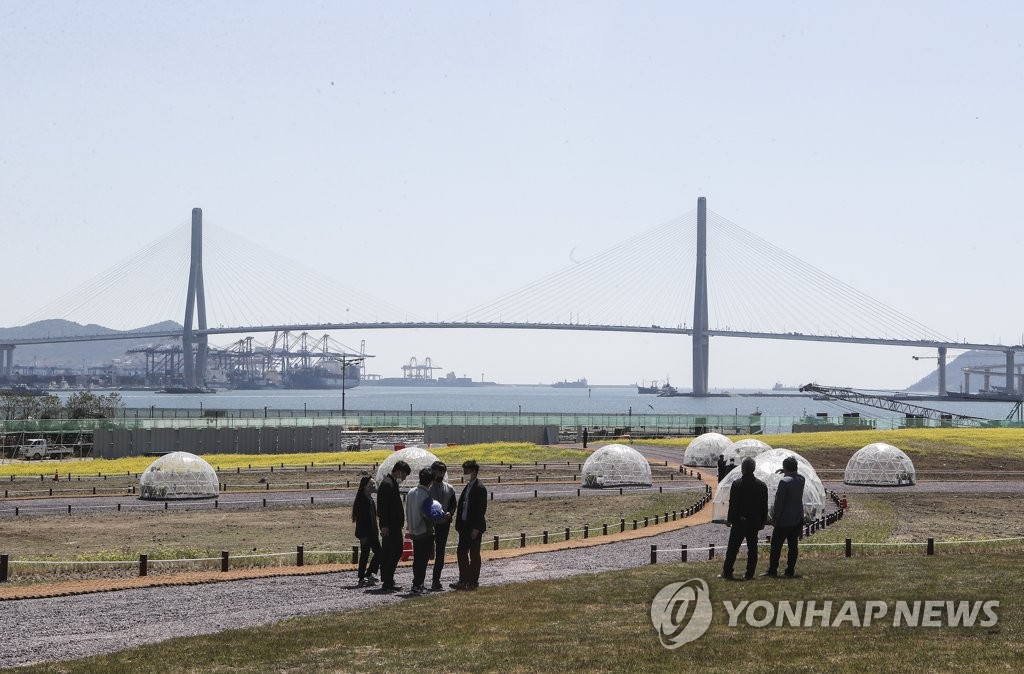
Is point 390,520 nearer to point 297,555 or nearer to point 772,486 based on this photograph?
point 297,555

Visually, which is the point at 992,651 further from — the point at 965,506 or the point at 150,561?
the point at 965,506

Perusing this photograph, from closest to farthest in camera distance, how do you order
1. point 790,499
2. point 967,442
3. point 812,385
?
point 790,499
point 967,442
point 812,385

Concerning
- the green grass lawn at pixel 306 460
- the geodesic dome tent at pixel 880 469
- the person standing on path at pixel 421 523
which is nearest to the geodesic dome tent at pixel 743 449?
the geodesic dome tent at pixel 880 469

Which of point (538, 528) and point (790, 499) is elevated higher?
point (790, 499)

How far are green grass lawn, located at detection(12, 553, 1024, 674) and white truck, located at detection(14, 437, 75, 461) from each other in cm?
6600

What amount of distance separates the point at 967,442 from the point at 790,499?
6711cm

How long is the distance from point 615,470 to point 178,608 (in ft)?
125

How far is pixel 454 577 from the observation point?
22.9 m

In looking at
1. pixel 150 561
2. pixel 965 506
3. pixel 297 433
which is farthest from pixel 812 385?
pixel 150 561

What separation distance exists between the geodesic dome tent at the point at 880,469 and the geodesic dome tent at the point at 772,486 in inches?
741

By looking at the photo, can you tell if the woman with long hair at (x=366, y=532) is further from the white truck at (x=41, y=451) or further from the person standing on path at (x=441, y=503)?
the white truck at (x=41, y=451)

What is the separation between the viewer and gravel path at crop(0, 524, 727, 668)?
1630cm

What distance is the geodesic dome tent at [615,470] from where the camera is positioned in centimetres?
5584

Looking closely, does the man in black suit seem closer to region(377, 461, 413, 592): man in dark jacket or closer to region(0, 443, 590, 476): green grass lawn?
region(377, 461, 413, 592): man in dark jacket
